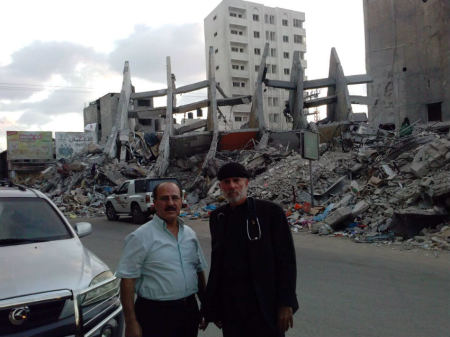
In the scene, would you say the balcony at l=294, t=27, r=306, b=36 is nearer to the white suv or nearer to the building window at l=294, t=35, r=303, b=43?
Answer: the building window at l=294, t=35, r=303, b=43

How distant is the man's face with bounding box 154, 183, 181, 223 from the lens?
2590mm

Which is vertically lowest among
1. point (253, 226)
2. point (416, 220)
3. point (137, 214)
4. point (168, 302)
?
point (137, 214)

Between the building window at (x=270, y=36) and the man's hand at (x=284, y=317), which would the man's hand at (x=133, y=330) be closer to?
the man's hand at (x=284, y=317)

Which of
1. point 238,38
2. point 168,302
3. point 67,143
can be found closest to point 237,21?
point 238,38

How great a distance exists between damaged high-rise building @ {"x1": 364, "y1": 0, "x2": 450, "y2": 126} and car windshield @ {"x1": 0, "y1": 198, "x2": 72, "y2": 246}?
31.7 meters

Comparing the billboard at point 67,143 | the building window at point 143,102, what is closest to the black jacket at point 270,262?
the billboard at point 67,143

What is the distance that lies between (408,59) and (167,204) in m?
34.3

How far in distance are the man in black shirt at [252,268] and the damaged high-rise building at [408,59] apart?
32115 mm

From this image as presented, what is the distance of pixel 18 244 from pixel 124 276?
6.10 ft

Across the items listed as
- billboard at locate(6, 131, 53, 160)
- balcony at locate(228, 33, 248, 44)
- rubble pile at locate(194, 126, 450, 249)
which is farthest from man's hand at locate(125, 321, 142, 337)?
balcony at locate(228, 33, 248, 44)

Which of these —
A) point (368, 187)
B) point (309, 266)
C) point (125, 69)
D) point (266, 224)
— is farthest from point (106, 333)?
point (125, 69)

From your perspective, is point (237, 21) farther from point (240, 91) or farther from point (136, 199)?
point (136, 199)

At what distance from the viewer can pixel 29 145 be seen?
39.5m

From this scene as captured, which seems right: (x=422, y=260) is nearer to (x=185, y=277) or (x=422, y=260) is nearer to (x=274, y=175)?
(x=185, y=277)
